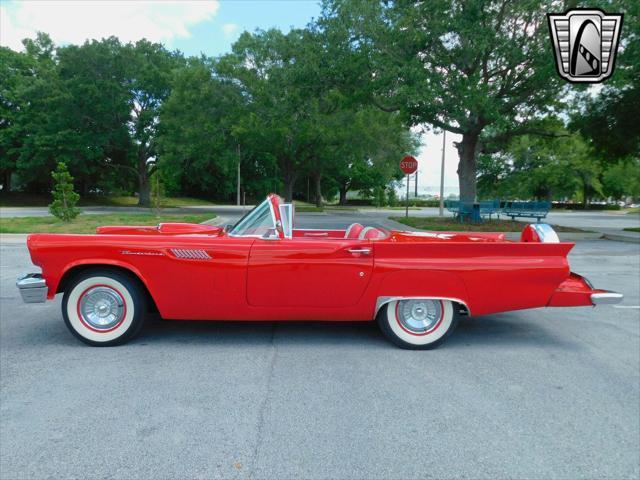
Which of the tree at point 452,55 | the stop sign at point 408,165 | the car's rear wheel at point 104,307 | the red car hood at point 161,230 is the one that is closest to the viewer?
the car's rear wheel at point 104,307

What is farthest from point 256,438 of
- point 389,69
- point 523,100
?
point 523,100

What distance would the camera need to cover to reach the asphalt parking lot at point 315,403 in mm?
2484

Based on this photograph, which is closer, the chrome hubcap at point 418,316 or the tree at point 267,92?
the chrome hubcap at point 418,316

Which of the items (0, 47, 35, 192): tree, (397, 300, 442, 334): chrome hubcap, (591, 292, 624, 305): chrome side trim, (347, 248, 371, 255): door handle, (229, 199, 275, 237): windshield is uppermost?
(0, 47, 35, 192): tree

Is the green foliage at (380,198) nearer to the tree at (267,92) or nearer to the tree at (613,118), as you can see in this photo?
the tree at (267,92)

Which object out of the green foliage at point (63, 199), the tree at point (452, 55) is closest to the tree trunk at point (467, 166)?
the tree at point (452, 55)

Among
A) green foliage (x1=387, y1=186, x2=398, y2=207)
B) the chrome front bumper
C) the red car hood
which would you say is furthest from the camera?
green foliage (x1=387, y1=186, x2=398, y2=207)

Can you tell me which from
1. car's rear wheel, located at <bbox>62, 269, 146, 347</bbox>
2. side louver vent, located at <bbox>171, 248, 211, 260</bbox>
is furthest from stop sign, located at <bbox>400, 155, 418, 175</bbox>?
car's rear wheel, located at <bbox>62, 269, 146, 347</bbox>

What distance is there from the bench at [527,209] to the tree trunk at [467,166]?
1666mm

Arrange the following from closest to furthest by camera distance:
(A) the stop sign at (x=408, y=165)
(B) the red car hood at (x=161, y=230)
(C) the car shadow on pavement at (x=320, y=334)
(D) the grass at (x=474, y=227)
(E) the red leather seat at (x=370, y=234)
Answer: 1. (C) the car shadow on pavement at (x=320, y=334)
2. (B) the red car hood at (x=161, y=230)
3. (E) the red leather seat at (x=370, y=234)
4. (D) the grass at (x=474, y=227)
5. (A) the stop sign at (x=408, y=165)

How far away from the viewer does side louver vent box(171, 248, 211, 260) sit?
404 cm

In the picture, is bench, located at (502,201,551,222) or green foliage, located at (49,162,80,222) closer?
green foliage, located at (49,162,80,222)

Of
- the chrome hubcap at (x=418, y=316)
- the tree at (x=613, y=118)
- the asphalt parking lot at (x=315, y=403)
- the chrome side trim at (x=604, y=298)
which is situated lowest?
the asphalt parking lot at (x=315, y=403)

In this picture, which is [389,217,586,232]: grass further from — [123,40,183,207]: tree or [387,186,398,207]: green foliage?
[387,186,398,207]: green foliage
